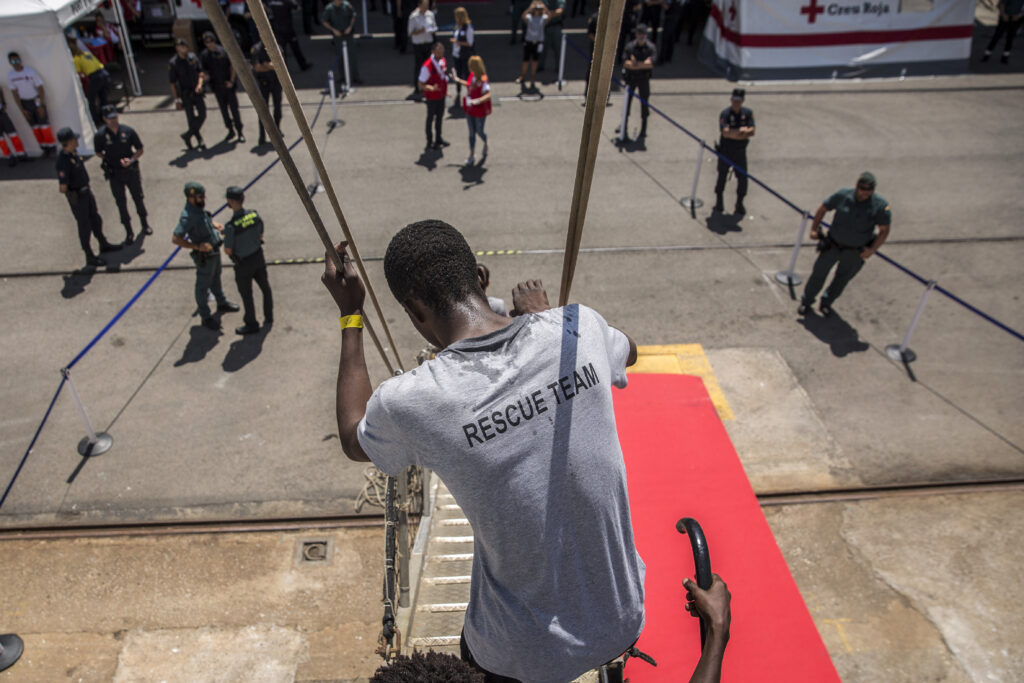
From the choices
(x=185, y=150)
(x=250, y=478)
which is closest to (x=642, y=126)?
(x=185, y=150)

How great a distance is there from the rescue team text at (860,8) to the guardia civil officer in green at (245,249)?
14.3 meters

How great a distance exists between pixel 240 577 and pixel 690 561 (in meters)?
3.62

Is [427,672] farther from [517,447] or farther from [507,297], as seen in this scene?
[507,297]

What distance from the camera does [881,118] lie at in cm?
1424

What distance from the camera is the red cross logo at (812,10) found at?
1529cm

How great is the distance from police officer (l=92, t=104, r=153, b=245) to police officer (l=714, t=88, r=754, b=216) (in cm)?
837

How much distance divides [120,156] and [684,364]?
26.0ft

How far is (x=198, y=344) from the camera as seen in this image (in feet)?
26.1

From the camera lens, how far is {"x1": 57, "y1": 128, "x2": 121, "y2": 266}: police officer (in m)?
8.37

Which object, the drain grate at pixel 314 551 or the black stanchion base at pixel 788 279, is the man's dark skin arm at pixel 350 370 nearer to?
the drain grate at pixel 314 551

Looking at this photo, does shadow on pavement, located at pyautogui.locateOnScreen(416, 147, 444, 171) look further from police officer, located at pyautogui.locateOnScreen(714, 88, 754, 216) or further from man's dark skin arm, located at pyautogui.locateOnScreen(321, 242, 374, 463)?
man's dark skin arm, located at pyautogui.locateOnScreen(321, 242, 374, 463)

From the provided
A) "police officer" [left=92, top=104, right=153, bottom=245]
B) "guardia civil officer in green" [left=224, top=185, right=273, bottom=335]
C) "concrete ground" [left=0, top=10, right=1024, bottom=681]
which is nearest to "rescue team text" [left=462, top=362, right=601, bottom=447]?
"concrete ground" [left=0, top=10, right=1024, bottom=681]

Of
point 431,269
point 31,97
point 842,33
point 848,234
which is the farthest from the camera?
point 842,33

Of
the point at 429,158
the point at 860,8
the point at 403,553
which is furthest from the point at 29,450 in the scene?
the point at 860,8
